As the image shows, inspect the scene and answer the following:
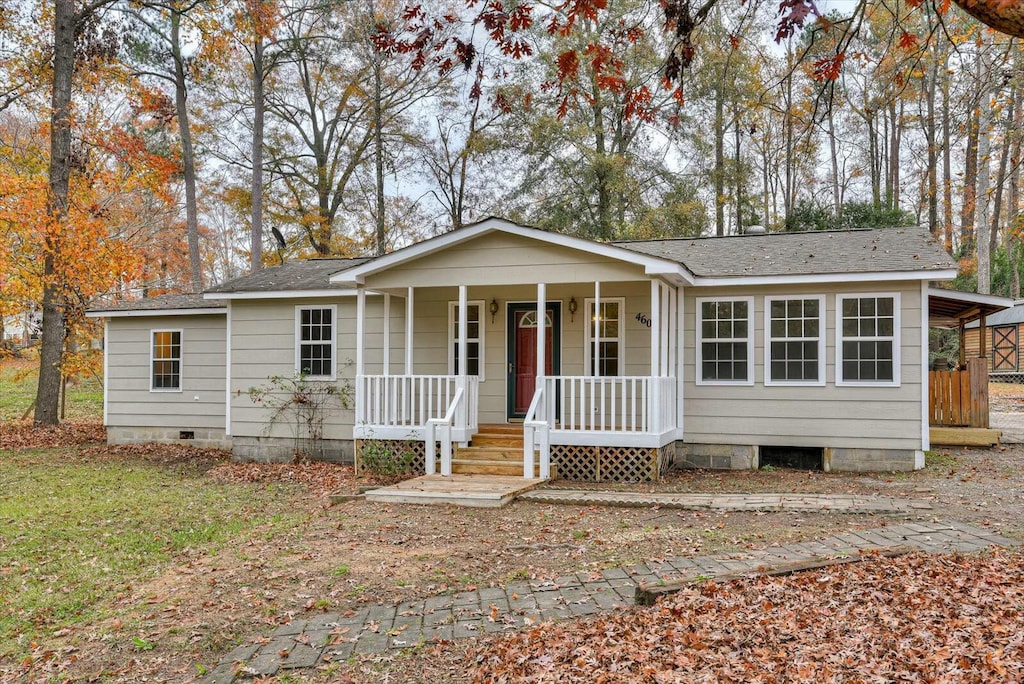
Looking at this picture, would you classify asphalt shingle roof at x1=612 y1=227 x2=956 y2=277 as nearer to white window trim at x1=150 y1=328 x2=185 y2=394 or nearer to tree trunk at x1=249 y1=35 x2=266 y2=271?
white window trim at x1=150 y1=328 x2=185 y2=394

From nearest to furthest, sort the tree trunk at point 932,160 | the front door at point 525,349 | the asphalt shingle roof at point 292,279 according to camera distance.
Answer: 1. the front door at point 525,349
2. the asphalt shingle roof at point 292,279
3. the tree trunk at point 932,160

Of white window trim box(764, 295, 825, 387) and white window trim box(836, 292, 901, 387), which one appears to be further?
white window trim box(764, 295, 825, 387)

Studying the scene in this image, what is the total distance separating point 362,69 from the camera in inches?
916

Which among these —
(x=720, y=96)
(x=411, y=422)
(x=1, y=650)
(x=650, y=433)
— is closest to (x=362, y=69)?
(x=720, y=96)

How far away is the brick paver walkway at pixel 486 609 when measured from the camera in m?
4.48

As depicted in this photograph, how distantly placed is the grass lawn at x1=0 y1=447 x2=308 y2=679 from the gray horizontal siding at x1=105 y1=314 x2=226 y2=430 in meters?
1.97

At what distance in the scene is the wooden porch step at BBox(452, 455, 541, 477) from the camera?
33.8ft

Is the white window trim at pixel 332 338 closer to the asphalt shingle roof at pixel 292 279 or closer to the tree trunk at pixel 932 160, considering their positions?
the asphalt shingle roof at pixel 292 279

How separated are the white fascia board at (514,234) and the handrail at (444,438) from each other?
7.15 feet

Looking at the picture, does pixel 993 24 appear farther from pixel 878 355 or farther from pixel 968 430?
pixel 968 430

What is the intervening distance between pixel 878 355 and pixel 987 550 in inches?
205

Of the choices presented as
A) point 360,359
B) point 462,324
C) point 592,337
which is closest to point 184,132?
point 360,359

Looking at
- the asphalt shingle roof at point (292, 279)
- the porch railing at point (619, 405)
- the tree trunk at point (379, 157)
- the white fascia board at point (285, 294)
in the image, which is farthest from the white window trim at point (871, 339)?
the tree trunk at point (379, 157)

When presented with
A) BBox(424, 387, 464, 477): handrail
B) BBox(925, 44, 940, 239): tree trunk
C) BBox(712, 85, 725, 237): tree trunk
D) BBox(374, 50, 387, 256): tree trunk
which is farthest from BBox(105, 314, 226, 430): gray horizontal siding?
BBox(925, 44, 940, 239): tree trunk
